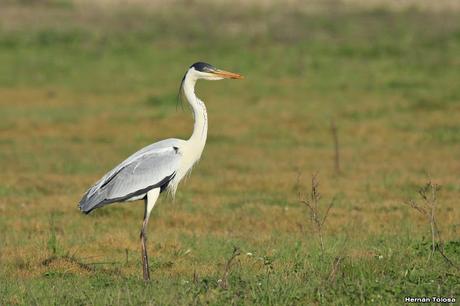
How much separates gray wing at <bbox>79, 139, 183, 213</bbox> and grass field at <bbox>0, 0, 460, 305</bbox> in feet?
1.85

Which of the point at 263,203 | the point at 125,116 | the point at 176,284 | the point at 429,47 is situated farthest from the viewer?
the point at 429,47

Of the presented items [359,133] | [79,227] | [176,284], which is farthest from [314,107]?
[176,284]

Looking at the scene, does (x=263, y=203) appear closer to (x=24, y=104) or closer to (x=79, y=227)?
(x=79, y=227)

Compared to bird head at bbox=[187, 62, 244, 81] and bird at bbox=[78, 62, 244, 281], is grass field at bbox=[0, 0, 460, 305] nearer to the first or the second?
bird at bbox=[78, 62, 244, 281]

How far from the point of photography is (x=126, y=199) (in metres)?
7.57

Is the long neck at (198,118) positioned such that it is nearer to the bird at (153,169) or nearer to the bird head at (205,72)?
the bird at (153,169)

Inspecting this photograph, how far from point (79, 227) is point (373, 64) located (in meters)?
15.4

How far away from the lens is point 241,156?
13992 millimetres

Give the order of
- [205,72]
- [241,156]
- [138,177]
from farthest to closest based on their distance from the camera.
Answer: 1. [241,156]
2. [205,72]
3. [138,177]

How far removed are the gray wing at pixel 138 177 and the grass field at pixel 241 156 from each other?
0.56 metres

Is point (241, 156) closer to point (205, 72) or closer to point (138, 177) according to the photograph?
point (205, 72)

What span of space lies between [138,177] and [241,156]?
650cm

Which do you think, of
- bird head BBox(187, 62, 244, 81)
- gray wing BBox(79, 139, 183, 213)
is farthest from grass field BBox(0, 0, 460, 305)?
bird head BBox(187, 62, 244, 81)

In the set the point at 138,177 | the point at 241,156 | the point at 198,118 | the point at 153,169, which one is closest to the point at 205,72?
the point at 198,118
